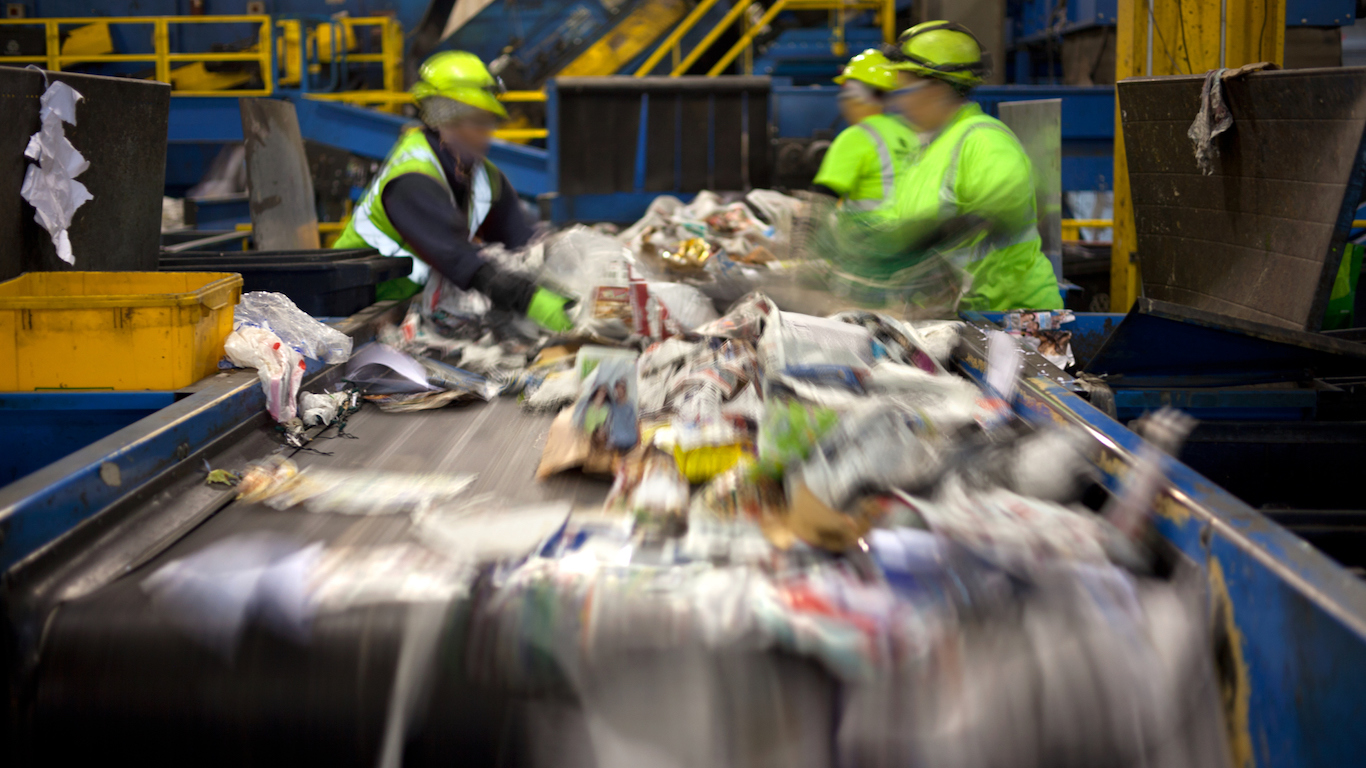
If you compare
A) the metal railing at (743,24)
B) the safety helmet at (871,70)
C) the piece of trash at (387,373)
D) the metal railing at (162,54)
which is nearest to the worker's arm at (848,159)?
the safety helmet at (871,70)

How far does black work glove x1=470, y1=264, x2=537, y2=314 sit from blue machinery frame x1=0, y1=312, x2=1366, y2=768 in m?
1.41

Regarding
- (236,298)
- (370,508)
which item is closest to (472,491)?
(370,508)

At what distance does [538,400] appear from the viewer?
225 cm

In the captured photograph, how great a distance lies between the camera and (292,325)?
8.15 ft

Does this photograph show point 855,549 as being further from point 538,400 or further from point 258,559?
point 538,400

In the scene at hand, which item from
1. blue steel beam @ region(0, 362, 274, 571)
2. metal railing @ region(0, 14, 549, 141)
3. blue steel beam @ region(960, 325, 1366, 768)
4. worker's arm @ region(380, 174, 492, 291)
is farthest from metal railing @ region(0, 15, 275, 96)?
blue steel beam @ region(960, 325, 1366, 768)

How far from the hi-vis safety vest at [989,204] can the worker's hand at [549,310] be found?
1.13 meters

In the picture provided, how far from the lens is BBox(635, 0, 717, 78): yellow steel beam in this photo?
9.06 metres

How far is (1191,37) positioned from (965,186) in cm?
222

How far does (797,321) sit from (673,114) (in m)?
4.28

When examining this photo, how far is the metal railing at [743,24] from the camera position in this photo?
883cm

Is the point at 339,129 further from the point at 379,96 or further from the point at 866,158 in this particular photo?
the point at 866,158

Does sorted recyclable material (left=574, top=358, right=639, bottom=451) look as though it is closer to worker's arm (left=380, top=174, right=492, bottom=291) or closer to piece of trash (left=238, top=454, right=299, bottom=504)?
piece of trash (left=238, top=454, right=299, bottom=504)

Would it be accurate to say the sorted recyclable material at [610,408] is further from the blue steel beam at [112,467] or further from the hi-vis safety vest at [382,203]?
the hi-vis safety vest at [382,203]
